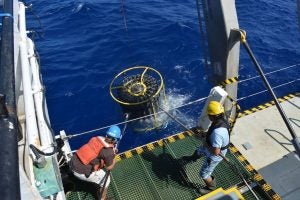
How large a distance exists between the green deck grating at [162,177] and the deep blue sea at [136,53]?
4.44 m

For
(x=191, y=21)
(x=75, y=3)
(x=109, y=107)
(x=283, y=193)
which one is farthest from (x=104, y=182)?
(x=75, y=3)

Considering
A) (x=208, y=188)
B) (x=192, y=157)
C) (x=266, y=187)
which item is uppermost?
(x=192, y=157)

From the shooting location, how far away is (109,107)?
15.4 metres

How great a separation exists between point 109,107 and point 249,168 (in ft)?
26.9

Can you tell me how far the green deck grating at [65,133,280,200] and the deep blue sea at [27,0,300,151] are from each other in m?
4.44

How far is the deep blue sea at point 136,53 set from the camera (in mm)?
15242

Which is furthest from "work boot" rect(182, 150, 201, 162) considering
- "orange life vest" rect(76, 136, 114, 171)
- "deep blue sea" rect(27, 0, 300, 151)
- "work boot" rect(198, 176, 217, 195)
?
"deep blue sea" rect(27, 0, 300, 151)

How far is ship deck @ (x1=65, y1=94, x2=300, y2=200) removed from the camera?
821 cm

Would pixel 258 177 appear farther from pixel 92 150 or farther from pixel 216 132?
pixel 92 150

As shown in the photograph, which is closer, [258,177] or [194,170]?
[258,177]

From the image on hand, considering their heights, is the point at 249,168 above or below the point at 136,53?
above

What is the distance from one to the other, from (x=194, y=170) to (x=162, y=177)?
925 millimetres

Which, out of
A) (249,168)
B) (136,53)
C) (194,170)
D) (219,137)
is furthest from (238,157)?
(136,53)

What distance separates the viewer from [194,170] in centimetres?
885
